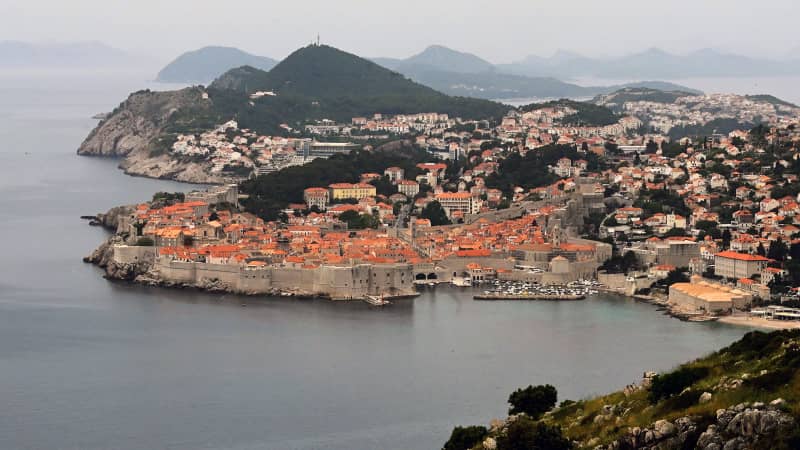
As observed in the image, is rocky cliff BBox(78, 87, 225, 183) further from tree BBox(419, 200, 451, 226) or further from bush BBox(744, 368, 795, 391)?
bush BBox(744, 368, 795, 391)

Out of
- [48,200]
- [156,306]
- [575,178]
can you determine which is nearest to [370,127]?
[48,200]

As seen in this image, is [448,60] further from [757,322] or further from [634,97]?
[757,322]

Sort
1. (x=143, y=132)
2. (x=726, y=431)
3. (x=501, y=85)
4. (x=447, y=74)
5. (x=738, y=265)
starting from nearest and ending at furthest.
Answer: (x=726, y=431) → (x=738, y=265) → (x=143, y=132) → (x=501, y=85) → (x=447, y=74)

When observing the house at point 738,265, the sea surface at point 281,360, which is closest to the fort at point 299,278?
the sea surface at point 281,360

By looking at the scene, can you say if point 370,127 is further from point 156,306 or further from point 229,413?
point 229,413

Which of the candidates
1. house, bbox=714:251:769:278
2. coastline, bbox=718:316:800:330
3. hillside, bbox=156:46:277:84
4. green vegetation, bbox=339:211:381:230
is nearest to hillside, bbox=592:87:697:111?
green vegetation, bbox=339:211:381:230

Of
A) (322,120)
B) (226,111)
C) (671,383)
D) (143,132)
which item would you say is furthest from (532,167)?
(671,383)
